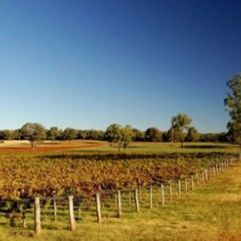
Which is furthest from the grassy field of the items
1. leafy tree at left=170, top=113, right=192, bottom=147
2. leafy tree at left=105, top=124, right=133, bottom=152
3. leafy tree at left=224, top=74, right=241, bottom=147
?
leafy tree at left=170, top=113, right=192, bottom=147

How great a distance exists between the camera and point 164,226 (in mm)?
21312

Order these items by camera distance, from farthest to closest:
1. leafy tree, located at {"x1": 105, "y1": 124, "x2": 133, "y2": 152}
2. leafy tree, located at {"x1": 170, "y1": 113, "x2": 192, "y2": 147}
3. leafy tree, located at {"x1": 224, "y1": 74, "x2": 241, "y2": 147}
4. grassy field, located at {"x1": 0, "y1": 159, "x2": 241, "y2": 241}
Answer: leafy tree, located at {"x1": 170, "y1": 113, "x2": 192, "y2": 147} < leafy tree, located at {"x1": 105, "y1": 124, "x2": 133, "y2": 152} < leafy tree, located at {"x1": 224, "y1": 74, "x2": 241, "y2": 147} < grassy field, located at {"x1": 0, "y1": 159, "x2": 241, "y2": 241}

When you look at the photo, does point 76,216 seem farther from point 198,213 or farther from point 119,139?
point 119,139

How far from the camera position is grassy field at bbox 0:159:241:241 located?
18.9 meters

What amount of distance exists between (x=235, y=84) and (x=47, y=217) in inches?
2810

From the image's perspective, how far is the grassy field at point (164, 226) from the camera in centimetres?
1889

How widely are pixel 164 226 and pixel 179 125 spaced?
545 feet

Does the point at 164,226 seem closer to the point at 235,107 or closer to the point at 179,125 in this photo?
the point at 235,107

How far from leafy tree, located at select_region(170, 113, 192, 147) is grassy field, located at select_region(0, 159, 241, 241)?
156563 mm

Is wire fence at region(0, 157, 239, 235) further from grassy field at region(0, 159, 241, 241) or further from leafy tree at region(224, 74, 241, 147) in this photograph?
leafy tree at region(224, 74, 241, 147)

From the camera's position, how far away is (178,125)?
7333 inches

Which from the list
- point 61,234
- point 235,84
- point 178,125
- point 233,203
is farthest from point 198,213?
point 178,125

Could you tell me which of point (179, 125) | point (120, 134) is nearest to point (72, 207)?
point (120, 134)

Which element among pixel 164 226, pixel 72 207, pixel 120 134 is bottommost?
pixel 164 226
